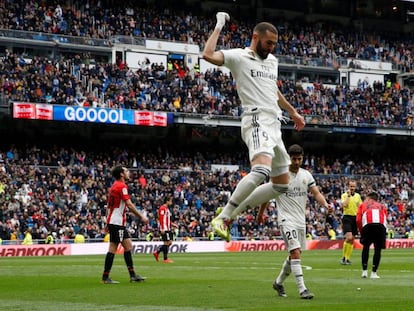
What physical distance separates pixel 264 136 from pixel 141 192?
38.3 m

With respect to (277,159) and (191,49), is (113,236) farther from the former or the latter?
(191,49)

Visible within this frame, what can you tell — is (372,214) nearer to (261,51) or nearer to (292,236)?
(292,236)

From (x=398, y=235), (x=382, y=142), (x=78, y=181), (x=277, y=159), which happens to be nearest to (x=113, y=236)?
(x=277, y=159)

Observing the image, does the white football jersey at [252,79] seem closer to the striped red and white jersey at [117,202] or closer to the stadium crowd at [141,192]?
the striped red and white jersey at [117,202]

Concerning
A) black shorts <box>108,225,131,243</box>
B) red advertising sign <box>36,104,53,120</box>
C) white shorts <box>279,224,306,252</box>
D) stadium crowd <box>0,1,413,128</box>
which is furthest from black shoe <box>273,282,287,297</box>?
stadium crowd <box>0,1,413,128</box>

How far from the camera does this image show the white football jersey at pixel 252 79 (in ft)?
41.0

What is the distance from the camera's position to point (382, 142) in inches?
2598

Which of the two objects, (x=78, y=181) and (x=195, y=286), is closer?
(x=195, y=286)

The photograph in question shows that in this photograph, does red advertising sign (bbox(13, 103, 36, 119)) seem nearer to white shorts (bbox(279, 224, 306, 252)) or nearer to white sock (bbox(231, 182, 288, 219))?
white shorts (bbox(279, 224, 306, 252))

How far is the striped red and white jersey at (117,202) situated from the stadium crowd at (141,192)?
25189 millimetres

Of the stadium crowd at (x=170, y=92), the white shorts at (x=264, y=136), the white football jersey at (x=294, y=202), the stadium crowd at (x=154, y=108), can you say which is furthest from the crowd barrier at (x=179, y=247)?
the white shorts at (x=264, y=136)

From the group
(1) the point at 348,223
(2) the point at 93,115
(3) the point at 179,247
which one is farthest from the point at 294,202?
(2) the point at 93,115

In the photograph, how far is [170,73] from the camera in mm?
57000

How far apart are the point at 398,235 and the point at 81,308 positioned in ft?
144
